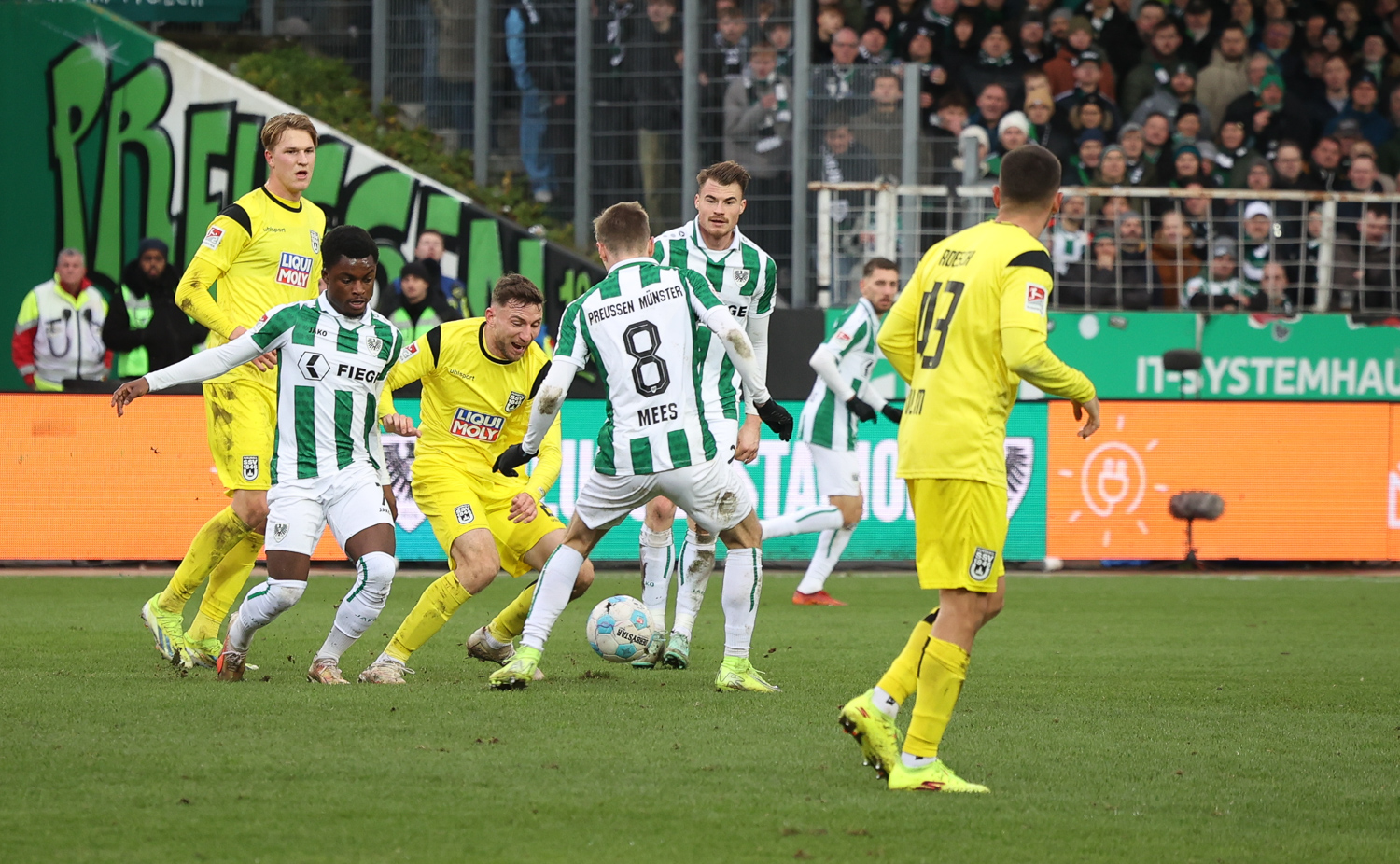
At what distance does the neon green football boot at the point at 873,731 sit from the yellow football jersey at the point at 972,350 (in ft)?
2.43

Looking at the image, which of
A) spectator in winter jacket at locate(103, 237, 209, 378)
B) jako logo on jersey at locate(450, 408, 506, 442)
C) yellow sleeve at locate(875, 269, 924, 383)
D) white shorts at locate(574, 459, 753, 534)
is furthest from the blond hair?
spectator in winter jacket at locate(103, 237, 209, 378)

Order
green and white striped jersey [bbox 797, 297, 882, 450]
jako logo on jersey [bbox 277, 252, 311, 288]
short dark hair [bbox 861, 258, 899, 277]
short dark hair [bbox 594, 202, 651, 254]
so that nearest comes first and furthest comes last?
short dark hair [bbox 594, 202, 651, 254]
jako logo on jersey [bbox 277, 252, 311, 288]
green and white striped jersey [bbox 797, 297, 882, 450]
short dark hair [bbox 861, 258, 899, 277]

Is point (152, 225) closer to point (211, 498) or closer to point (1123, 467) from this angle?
point (211, 498)

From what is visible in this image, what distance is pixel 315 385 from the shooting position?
283 inches

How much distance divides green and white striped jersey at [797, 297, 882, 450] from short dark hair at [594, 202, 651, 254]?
4587 mm

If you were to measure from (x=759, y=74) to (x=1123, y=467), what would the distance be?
5321 mm

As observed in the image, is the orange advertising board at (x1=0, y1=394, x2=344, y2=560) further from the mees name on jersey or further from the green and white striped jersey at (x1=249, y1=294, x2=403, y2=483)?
the mees name on jersey

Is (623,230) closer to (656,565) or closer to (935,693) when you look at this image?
(656,565)

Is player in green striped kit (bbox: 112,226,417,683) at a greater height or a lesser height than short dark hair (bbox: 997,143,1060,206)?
lesser

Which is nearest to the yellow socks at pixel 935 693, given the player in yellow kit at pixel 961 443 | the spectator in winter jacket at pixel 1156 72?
the player in yellow kit at pixel 961 443

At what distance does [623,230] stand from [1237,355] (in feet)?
34.6

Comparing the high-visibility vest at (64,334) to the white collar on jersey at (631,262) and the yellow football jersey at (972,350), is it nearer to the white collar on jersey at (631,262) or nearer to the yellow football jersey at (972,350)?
the white collar on jersey at (631,262)

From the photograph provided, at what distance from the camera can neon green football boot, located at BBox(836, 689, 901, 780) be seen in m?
5.29

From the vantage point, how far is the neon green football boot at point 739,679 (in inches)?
289
